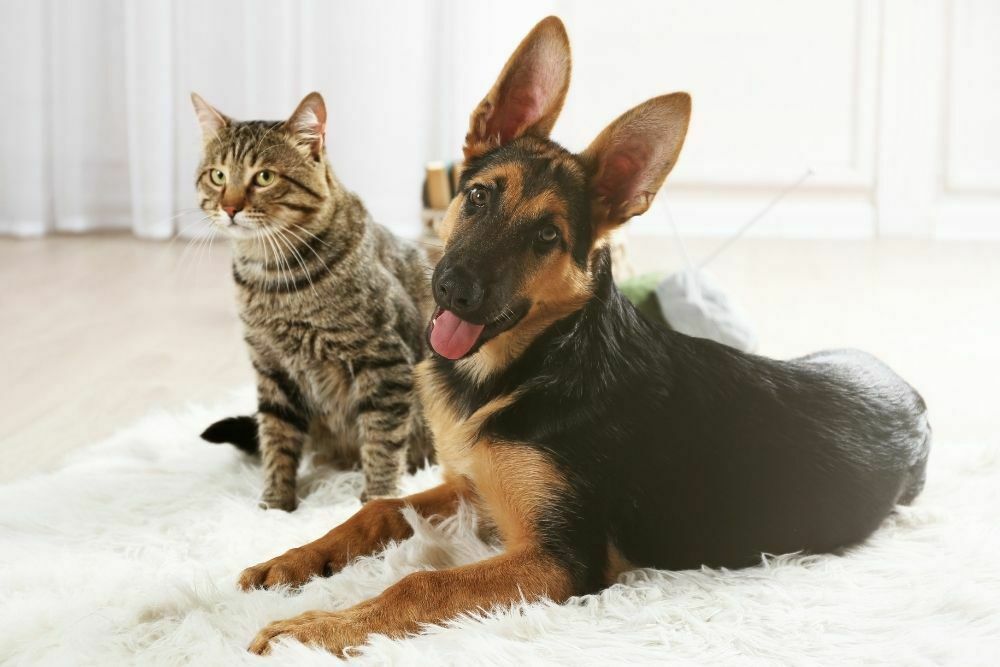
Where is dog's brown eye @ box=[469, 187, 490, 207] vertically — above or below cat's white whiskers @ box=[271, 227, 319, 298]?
above

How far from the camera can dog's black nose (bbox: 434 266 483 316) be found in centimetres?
193

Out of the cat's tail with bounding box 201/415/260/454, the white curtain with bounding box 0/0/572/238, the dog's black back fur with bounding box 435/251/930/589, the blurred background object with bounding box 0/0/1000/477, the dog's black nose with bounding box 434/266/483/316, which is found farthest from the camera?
the white curtain with bounding box 0/0/572/238

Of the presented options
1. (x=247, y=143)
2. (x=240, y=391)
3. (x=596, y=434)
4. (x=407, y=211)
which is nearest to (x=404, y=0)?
(x=407, y=211)

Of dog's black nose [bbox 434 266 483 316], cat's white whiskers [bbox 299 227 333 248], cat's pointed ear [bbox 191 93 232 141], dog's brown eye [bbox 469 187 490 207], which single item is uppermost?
cat's pointed ear [bbox 191 93 232 141]

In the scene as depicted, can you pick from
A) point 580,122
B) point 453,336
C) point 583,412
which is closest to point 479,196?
point 453,336

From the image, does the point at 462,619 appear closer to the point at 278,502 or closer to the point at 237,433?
the point at 278,502

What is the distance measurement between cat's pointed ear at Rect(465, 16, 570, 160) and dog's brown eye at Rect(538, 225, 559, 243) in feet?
0.87

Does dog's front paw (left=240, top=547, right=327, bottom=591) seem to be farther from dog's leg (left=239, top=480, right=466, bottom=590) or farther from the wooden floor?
the wooden floor

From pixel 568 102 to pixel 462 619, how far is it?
562 centimetres

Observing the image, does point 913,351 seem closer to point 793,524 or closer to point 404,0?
point 793,524

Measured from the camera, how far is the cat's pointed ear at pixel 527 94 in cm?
212

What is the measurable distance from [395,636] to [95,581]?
2.29 ft

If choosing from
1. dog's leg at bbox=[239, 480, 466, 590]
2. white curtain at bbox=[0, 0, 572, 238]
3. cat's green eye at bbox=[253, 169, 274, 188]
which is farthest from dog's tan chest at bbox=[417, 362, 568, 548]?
white curtain at bbox=[0, 0, 572, 238]

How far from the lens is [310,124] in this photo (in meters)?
2.64
